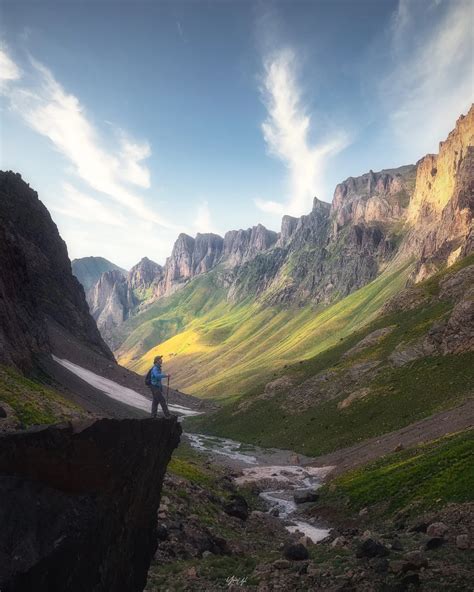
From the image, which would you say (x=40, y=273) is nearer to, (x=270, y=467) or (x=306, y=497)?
(x=270, y=467)

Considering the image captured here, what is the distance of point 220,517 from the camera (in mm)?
29516

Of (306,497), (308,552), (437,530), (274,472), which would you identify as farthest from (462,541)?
(274,472)

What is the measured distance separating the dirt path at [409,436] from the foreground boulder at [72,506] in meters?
35.3

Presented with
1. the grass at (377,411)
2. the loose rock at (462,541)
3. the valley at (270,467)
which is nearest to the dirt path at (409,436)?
the valley at (270,467)

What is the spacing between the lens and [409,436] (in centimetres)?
4662

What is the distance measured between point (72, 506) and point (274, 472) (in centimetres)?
4545

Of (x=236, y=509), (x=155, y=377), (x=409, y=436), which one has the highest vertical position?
(x=409, y=436)

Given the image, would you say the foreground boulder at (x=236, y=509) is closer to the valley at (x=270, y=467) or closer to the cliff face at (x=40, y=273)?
the valley at (x=270, y=467)

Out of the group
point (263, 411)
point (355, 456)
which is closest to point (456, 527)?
point (355, 456)

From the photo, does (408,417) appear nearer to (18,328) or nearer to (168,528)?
(168,528)

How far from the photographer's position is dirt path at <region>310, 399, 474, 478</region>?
42.4 meters

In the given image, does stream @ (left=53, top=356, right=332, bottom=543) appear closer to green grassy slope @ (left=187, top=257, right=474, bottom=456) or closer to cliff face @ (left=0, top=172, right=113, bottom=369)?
green grassy slope @ (left=187, top=257, right=474, bottom=456)

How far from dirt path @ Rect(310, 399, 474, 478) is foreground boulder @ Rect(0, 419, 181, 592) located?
35.3m

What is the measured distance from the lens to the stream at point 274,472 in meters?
34.5
